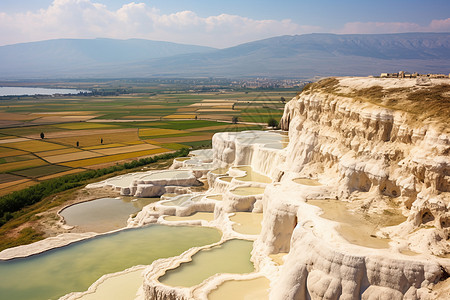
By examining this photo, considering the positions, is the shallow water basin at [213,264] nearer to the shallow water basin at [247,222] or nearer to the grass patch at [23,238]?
the shallow water basin at [247,222]

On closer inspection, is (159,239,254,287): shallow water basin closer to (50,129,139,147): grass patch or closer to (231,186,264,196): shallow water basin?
(231,186,264,196): shallow water basin

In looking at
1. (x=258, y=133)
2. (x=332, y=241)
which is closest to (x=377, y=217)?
(x=332, y=241)

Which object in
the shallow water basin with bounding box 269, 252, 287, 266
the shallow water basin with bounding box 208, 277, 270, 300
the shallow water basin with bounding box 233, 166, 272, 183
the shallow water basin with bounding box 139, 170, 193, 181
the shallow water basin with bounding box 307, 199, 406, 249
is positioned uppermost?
the shallow water basin with bounding box 307, 199, 406, 249

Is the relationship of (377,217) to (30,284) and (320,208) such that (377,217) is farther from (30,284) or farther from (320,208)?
(30,284)

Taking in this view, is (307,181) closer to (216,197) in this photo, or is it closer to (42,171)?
(216,197)

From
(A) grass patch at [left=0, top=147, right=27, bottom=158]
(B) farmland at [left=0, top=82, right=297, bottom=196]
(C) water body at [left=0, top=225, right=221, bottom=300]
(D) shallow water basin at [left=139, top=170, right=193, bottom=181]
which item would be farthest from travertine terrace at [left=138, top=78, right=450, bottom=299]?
(A) grass patch at [left=0, top=147, right=27, bottom=158]

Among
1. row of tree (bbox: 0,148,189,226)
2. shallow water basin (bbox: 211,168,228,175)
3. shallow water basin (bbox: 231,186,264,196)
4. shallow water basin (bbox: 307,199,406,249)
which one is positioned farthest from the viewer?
shallow water basin (bbox: 211,168,228,175)

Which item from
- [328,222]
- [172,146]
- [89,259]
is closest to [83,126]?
[172,146]
